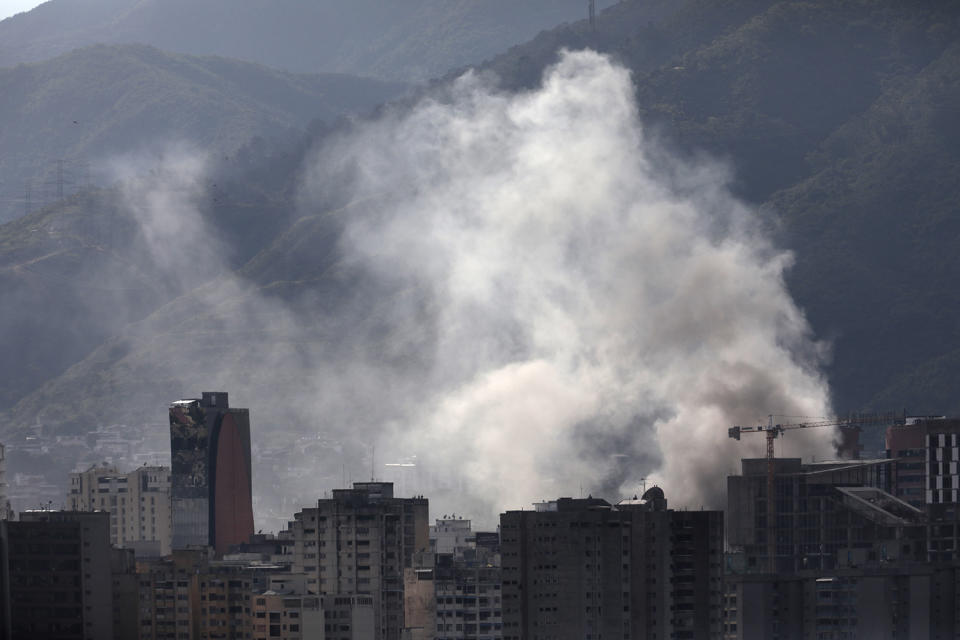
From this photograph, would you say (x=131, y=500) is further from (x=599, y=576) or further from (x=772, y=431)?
(x=599, y=576)

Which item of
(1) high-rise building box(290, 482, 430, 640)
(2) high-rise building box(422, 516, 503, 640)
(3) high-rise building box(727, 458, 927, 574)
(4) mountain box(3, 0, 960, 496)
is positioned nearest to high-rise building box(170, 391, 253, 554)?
(3) high-rise building box(727, 458, 927, 574)

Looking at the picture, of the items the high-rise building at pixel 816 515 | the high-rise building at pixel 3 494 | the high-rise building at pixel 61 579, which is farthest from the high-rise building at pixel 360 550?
the high-rise building at pixel 816 515

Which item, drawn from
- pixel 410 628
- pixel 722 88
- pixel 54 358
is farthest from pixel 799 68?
pixel 410 628

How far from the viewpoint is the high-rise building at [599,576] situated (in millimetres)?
72625

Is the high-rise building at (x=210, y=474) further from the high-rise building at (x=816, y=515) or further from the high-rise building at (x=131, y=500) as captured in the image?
the high-rise building at (x=816, y=515)

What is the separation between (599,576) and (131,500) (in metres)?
59.0

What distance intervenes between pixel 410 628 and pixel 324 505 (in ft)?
39.6

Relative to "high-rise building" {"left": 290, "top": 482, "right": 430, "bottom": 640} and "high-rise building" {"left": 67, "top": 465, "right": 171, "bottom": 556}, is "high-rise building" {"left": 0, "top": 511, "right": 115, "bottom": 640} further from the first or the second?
"high-rise building" {"left": 67, "top": 465, "right": 171, "bottom": 556}

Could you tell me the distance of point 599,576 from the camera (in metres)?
73.1

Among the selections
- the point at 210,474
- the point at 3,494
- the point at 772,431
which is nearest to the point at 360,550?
the point at 3,494

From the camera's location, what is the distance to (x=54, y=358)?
588ft

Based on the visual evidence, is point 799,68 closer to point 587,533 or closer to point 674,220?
point 674,220

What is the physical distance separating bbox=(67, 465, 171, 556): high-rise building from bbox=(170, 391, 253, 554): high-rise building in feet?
7.03

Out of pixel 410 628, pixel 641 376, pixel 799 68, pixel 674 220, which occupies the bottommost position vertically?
pixel 410 628
